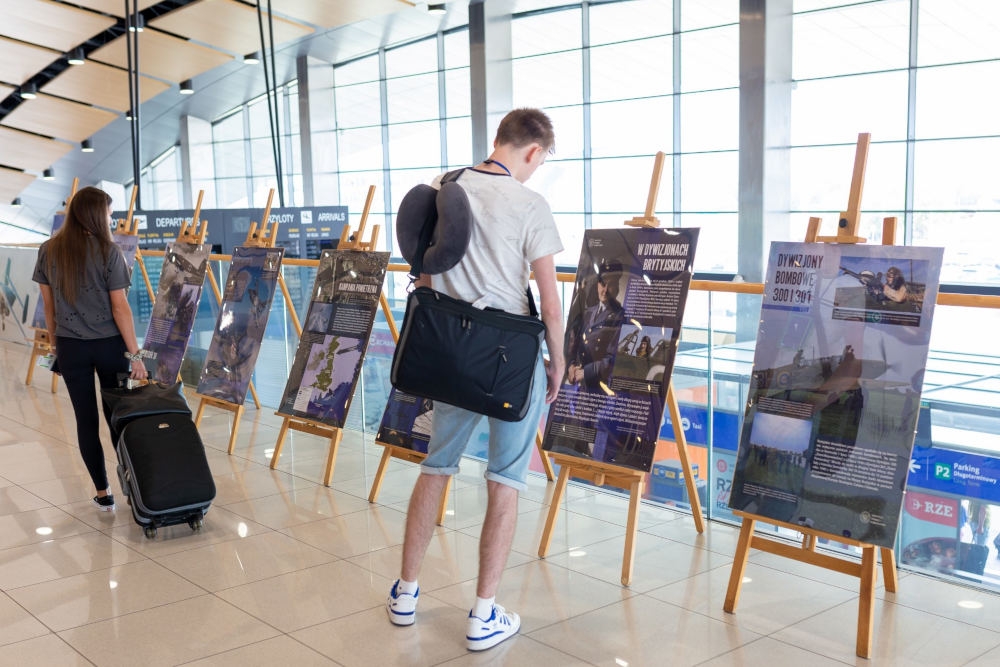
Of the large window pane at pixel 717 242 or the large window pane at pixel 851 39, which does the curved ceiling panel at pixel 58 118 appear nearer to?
the large window pane at pixel 717 242

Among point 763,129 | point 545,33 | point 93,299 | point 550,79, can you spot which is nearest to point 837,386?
point 93,299

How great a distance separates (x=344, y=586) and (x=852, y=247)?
2.18m

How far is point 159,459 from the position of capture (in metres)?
4.09

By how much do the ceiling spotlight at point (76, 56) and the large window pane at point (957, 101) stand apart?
15.0 m

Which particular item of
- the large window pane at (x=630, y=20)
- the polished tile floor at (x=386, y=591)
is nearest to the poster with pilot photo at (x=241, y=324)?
the polished tile floor at (x=386, y=591)

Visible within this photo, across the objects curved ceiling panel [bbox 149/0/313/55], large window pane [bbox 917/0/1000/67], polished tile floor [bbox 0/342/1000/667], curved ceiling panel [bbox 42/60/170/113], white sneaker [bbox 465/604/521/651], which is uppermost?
curved ceiling panel [bbox 149/0/313/55]

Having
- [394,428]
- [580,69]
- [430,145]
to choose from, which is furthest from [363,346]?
[430,145]

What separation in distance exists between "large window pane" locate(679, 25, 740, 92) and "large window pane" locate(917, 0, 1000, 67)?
9.83 feet

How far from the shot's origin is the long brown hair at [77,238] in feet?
13.6

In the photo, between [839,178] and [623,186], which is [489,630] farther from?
[623,186]

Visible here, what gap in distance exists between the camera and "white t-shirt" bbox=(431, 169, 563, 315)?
280 cm

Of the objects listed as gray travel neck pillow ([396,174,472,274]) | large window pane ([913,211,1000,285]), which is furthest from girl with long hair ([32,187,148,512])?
large window pane ([913,211,1000,285])

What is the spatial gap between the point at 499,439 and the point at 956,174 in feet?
41.9

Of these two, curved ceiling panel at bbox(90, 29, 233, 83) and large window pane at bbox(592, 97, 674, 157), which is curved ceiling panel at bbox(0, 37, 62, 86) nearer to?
curved ceiling panel at bbox(90, 29, 233, 83)
